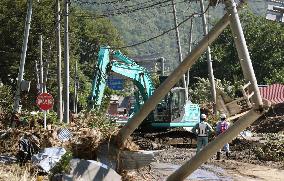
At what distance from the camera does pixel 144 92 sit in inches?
1100

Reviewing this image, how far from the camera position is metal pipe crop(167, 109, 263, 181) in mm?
11469

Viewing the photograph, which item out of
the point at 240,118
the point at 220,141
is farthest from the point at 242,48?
the point at 220,141

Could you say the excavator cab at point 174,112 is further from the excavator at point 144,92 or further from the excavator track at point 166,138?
the excavator track at point 166,138

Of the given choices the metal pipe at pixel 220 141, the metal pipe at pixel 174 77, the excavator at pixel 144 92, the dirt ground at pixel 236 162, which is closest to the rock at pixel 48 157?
the metal pipe at pixel 174 77

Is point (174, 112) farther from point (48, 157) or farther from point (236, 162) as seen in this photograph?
point (48, 157)

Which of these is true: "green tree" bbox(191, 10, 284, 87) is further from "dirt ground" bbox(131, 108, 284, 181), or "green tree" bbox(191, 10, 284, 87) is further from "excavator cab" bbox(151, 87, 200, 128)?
"dirt ground" bbox(131, 108, 284, 181)

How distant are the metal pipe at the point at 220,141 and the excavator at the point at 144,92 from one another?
444 inches

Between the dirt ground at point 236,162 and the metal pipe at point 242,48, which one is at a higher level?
the metal pipe at point 242,48

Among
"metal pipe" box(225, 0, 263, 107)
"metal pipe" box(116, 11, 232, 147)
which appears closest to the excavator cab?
"metal pipe" box(116, 11, 232, 147)

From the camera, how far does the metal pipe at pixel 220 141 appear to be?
11.5 meters

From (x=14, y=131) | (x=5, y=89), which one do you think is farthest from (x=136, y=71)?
(x=5, y=89)

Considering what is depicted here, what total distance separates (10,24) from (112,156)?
38.6 m

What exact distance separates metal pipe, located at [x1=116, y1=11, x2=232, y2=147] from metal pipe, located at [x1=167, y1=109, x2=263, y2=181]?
6.00 ft

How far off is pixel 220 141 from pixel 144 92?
16.4 meters
